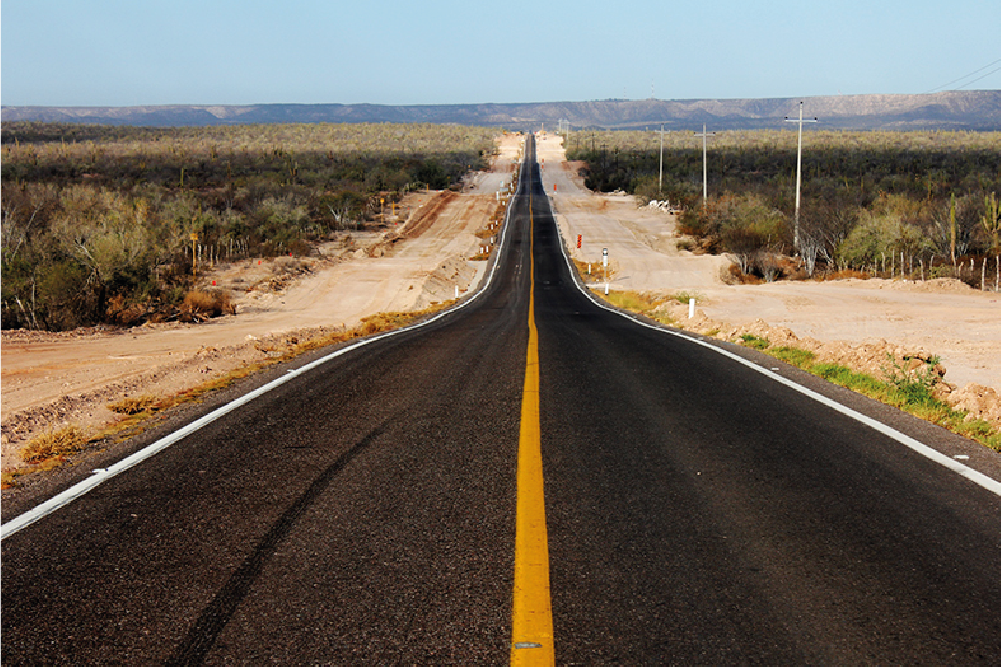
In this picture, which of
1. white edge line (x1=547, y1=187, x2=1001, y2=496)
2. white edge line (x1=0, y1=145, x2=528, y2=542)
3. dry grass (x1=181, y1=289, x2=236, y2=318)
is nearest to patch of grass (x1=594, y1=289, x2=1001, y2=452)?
white edge line (x1=547, y1=187, x2=1001, y2=496)

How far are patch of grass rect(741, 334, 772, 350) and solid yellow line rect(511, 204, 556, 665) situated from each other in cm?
787

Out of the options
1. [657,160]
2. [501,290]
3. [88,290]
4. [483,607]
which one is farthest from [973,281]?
[657,160]

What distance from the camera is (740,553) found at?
12.9 ft

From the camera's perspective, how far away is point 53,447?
6031 mm

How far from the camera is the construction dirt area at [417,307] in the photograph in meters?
10.1

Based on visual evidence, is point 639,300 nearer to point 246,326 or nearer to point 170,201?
point 246,326

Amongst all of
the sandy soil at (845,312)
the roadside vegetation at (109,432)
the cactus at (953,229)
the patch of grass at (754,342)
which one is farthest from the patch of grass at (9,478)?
the cactus at (953,229)

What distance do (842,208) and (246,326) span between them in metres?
32.9

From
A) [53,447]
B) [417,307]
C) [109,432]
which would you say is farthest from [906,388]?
[417,307]

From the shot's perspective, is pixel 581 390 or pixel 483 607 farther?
pixel 581 390

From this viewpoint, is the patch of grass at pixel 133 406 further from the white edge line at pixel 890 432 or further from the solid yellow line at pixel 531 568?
the white edge line at pixel 890 432

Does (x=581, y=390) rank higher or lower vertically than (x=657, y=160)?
lower

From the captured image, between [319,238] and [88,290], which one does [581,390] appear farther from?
[319,238]

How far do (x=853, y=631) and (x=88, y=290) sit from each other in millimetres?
24144
